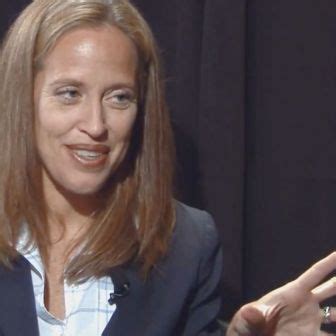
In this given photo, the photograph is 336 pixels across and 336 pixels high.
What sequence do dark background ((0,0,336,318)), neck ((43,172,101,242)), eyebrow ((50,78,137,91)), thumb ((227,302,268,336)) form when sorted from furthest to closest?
dark background ((0,0,336,318)) < neck ((43,172,101,242)) < eyebrow ((50,78,137,91)) < thumb ((227,302,268,336))

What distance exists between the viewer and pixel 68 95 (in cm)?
159

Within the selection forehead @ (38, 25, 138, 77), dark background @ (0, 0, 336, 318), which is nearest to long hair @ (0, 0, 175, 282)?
forehead @ (38, 25, 138, 77)

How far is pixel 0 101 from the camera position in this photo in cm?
165

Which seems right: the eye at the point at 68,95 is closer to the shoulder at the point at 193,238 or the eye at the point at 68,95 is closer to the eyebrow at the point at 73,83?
the eyebrow at the point at 73,83

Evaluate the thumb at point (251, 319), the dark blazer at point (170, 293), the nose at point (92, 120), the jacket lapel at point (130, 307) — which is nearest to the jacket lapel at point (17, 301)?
the dark blazer at point (170, 293)

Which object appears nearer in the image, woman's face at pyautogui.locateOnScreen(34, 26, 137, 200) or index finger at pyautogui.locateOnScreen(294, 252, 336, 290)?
index finger at pyautogui.locateOnScreen(294, 252, 336, 290)

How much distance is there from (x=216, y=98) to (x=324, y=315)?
51cm

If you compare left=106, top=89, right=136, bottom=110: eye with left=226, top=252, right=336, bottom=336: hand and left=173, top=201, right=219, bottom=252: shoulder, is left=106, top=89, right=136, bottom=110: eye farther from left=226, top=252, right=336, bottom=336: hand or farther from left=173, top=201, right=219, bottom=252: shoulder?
left=226, top=252, right=336, bottom=336: hand

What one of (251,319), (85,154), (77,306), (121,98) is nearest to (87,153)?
(85,154)

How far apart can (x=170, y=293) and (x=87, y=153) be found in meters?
0.27

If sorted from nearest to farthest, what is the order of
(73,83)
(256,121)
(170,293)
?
1. (73,83)
2. (170,293)
3. (256,121)

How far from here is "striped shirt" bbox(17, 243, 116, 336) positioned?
164 centimetres

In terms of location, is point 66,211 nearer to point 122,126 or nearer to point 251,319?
point 122,126

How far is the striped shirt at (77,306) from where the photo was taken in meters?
1.64
